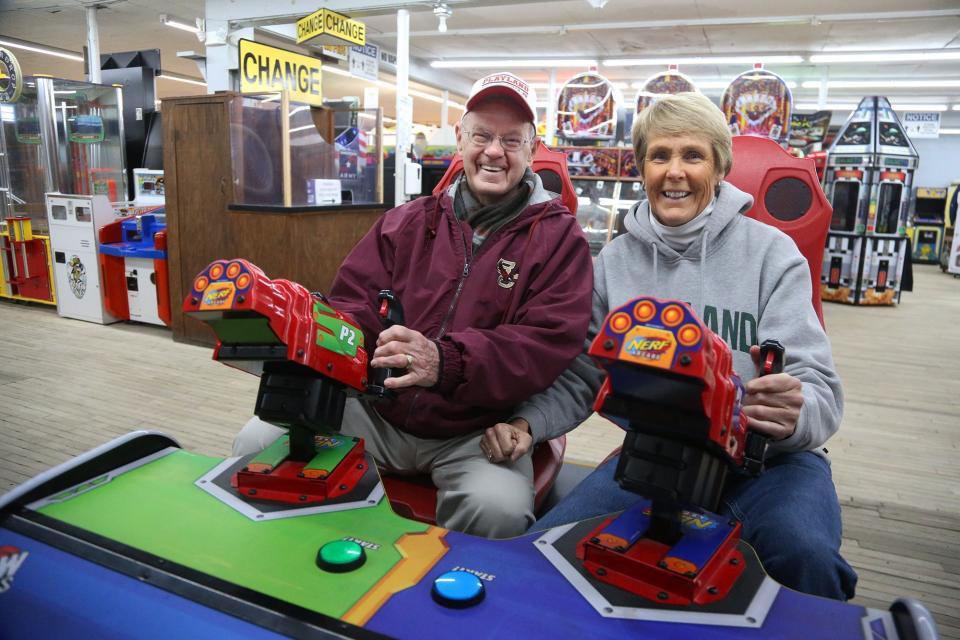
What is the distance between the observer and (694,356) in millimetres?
748

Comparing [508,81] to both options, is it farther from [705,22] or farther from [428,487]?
[705,22]

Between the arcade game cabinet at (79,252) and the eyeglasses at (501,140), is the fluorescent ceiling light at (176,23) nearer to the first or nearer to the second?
the arcade game cabinet at (79,252)

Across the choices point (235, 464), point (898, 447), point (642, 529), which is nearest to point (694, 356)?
point (642, 529)

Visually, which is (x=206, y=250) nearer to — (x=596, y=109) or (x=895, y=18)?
(x=596, y=109)

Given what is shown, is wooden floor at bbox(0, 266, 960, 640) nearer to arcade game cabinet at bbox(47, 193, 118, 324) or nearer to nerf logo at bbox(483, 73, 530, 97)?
arcade game cabinet at bbox(47, 193, 118, 324)

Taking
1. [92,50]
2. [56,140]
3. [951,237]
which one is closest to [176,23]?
[92,50]

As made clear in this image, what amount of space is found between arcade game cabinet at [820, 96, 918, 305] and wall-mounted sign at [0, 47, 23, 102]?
8.32 meters

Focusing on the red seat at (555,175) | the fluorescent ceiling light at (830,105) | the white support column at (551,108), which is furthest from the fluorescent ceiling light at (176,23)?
the fluorescent ceiling light at (830,105)

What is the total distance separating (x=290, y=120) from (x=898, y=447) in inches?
167

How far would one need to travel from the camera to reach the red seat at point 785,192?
1900 millimetres

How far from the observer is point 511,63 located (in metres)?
12.8

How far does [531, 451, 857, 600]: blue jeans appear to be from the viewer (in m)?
1.10

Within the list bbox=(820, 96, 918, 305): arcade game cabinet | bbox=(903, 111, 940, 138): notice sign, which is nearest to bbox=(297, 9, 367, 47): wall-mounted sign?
bbox=(820, 96, 918, 305): arcade game cabinet

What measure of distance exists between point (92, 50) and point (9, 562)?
950 cm
